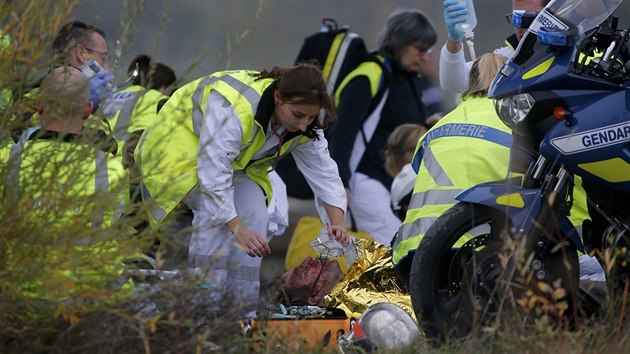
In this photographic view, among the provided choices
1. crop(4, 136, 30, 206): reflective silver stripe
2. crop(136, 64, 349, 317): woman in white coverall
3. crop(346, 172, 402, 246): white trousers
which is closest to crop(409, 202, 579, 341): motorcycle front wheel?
crop(136, 64, 349, 317): woman in white coverall

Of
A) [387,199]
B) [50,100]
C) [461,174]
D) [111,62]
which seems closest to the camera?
[50,100]

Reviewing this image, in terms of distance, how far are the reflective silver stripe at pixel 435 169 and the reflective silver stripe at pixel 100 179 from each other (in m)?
1.77

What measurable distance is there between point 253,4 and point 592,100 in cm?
454

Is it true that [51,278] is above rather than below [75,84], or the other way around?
below

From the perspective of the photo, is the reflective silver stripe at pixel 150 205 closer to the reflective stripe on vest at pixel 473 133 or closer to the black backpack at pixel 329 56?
the reflective stripe on vest at pixel 473 133

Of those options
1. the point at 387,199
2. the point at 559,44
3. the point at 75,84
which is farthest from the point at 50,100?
the point at 387,199

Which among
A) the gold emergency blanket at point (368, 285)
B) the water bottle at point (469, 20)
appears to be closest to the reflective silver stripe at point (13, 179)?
the gold emergency blanket at point (368, 285)

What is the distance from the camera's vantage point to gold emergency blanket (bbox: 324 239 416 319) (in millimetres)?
6184

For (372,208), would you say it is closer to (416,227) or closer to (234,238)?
(234,238)

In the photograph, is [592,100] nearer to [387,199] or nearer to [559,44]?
[559,44]

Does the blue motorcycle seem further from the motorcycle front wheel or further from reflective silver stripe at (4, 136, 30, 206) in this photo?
reflective silver stripe at (4, 136, 30, 206)

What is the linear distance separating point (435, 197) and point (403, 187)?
2332 mm

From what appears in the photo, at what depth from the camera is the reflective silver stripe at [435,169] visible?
554cm

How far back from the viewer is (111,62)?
4.66m
